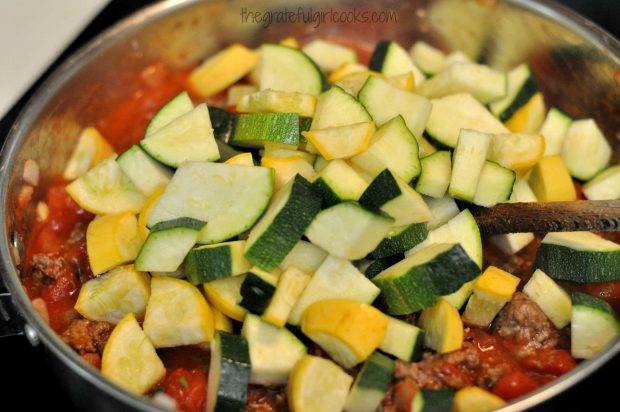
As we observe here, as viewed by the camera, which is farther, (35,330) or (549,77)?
(549,77)

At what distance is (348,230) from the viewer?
1970mm

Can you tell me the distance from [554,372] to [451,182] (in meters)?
0.64

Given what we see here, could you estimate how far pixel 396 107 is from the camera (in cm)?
234

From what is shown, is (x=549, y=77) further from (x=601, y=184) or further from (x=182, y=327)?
(x=182, y=327)

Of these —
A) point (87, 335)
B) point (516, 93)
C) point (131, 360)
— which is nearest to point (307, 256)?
point (131, 360)

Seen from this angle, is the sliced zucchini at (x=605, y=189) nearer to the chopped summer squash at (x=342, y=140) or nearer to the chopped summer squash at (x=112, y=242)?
the chopped summer squash at (x=342, y=140)

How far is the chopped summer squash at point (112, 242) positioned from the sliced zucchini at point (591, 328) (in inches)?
53.3

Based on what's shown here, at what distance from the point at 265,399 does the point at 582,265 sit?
3.44 feet

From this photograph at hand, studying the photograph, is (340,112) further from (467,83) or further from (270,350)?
(270,350)

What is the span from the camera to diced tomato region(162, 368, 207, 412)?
6.52 feet

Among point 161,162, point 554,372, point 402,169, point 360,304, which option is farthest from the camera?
point 161,162

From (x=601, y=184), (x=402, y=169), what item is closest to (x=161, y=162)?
(x=402, y=169)

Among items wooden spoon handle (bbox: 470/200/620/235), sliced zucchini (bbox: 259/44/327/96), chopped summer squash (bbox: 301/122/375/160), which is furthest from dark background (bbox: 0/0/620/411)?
sliced zucchini (bbox: 259/44/327/96)

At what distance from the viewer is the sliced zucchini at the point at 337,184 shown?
6.68 feet
